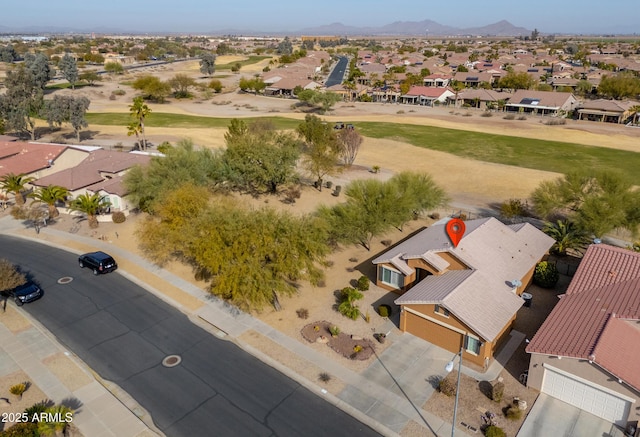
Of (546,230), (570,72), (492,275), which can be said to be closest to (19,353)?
(492,275)

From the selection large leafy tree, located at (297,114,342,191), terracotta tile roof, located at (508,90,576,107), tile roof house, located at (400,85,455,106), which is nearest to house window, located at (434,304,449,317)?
large leafy tree, located at (297,114,342,191)

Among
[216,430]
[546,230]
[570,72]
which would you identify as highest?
[570,72]

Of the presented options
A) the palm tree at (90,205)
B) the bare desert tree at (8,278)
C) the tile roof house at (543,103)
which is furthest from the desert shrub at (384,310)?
the tile roof house at (543,103)

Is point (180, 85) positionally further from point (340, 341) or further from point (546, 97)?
point (340, 341)

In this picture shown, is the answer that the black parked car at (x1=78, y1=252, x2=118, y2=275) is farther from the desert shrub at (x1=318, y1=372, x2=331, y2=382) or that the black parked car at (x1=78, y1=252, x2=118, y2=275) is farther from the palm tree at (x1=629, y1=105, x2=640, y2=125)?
the palm tree at (x1=629, y1=105, x2=640, y2=125)

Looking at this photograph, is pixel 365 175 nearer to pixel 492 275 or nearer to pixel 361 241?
pixel 361 241

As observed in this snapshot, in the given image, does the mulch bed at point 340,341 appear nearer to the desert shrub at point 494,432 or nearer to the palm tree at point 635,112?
the desert shrub at point 494,432
